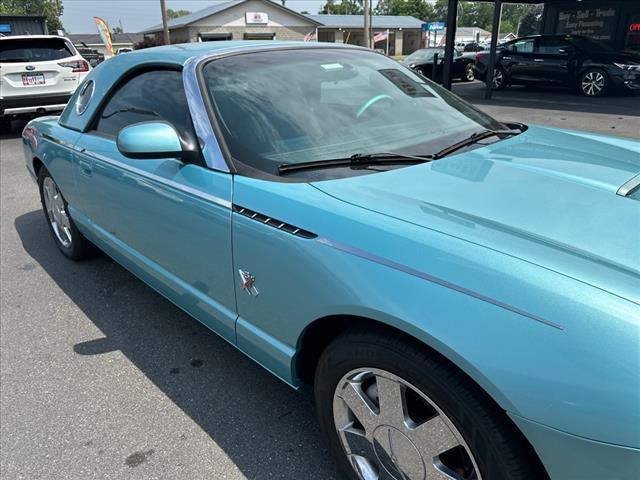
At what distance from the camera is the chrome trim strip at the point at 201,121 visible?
220cm

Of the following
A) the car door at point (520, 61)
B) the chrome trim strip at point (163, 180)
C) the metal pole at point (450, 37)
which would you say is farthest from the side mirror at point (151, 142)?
the car door at point (520, 61)

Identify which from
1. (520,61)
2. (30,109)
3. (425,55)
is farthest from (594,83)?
(30,109)

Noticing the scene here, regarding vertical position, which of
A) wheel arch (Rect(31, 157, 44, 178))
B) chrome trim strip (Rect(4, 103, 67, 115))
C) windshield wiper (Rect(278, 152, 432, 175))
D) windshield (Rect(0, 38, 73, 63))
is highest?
windshield (Rect(0, 38, 73, 63))

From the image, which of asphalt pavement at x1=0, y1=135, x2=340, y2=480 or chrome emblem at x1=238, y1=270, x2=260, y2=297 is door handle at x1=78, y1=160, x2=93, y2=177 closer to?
asphalt pavement at x1=0, y1=135, x2=340, y2=480

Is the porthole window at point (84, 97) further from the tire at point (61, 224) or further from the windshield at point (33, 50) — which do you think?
the windshield at point (33, 50)

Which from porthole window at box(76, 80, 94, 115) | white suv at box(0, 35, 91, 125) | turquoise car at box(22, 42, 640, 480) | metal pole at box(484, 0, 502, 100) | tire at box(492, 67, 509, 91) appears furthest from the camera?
tire at box(492, 67, 509, 91)

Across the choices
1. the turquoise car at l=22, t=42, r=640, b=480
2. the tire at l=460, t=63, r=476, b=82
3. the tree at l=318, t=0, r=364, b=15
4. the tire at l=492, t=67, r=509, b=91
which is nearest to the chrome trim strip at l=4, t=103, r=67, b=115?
the turquoise car at l=22, t=42, r=640, b=480

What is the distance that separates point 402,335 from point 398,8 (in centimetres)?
10319

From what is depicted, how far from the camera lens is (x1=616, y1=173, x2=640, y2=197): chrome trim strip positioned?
5.97 ft

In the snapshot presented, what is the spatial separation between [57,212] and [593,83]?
44.5 ft

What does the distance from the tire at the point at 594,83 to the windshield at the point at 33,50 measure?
12240 millimetres

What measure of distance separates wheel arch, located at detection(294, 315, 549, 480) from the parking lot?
47cm

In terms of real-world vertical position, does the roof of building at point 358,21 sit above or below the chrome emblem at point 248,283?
above

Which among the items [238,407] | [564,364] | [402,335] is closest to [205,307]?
[238,407]
